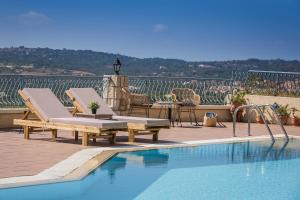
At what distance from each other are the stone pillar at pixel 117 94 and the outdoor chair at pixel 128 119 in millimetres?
2051

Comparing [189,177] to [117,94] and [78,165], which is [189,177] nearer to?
[78,165]

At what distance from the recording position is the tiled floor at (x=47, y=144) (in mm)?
7387

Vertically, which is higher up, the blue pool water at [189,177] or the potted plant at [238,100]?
the potted plant at [238,100]

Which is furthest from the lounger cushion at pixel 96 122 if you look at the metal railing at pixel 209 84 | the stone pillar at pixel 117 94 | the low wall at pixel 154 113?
the metal railing at pixel 209 84

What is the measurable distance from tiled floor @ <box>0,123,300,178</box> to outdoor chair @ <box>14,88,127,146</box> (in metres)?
0.23

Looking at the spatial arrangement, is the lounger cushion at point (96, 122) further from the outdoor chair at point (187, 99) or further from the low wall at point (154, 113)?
the outdoor chair at point (187, 99)

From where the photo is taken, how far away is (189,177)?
756cm

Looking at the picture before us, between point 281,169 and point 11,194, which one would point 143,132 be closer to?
point 281,169

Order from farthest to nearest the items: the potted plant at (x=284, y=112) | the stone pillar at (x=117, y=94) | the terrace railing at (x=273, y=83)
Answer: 1. the terrace railing at (x=273, y=83)
2. the potted plant at (x=284, y=112)
3. the stone pillar at (x=117, y=94)

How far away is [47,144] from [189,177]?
3074 millimetres

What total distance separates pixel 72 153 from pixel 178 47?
136 feet

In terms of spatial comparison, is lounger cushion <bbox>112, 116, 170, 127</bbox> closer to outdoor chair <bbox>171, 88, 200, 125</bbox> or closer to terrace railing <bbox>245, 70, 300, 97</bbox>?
outdoor chair <bbox>171, 88, 200, 125</bbox>

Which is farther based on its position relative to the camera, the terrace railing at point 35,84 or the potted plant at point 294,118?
the potted plant at point 294,118

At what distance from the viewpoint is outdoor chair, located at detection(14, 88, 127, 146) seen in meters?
9.43
